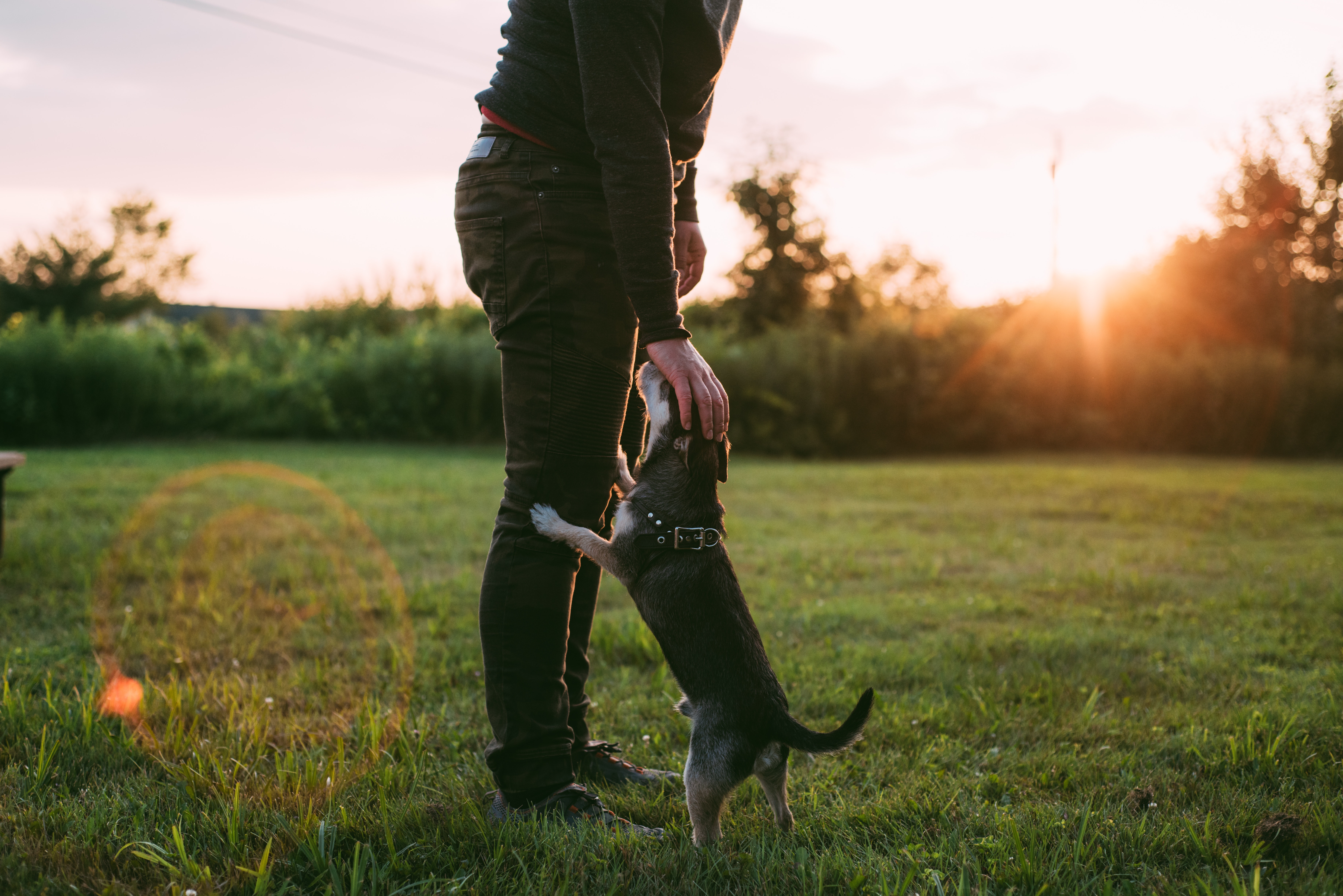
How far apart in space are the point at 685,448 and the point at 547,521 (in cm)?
40

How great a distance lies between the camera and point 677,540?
2168 millimetres

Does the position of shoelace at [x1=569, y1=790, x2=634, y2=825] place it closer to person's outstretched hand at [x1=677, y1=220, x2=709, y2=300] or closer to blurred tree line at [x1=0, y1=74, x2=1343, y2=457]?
person's outstretched hand at [x1=677, y1=220, x2=709, y2=300]

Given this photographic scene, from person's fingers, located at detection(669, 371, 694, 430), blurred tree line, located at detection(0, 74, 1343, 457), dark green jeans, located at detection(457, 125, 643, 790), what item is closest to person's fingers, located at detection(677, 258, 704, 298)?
dark green jeans, located at detection(457, 125, 643, 790)

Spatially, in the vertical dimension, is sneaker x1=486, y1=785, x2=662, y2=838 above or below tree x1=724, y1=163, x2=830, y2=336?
below

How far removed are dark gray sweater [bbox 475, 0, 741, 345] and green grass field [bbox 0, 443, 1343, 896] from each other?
1.26 meters

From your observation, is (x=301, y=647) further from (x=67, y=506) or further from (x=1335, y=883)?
(x=67, y=506)

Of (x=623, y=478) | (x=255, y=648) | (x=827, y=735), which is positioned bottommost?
(x=255, y=648)

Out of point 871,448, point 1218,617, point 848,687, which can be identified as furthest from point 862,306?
point 848,687

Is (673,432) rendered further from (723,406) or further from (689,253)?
(689,253)

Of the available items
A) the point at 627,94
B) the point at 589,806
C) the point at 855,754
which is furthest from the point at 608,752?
the point at 627,94

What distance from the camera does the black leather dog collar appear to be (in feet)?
7.13

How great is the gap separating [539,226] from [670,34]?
55cm

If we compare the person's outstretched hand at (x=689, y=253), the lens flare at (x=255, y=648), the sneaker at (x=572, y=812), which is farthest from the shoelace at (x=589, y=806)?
the person's outstretched hand at (x=689, y=253)

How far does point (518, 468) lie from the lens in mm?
2197
